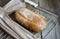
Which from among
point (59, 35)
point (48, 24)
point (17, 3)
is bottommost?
point (59, 35)

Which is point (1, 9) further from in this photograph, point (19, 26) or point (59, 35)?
point (59, 35)

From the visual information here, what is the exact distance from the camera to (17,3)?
0.82 m

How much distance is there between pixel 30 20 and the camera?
75 centimetres

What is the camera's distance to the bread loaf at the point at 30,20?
2.42ft

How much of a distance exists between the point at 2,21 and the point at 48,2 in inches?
15.6

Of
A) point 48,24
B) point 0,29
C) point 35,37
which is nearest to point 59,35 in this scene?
point 48,24

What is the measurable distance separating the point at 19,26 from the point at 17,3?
157mm

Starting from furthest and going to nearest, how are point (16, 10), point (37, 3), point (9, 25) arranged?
point (37, 3)
point (16, 10)
point (9, 25)

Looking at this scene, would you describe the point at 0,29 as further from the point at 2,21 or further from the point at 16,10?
the point at 16,10

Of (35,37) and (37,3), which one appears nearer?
(35,37)

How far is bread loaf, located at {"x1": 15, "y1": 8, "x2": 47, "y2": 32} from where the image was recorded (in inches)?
29.0

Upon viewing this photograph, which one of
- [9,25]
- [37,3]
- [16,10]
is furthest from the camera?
[37,3]

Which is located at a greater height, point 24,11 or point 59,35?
point 24,11

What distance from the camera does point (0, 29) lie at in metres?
0.71
